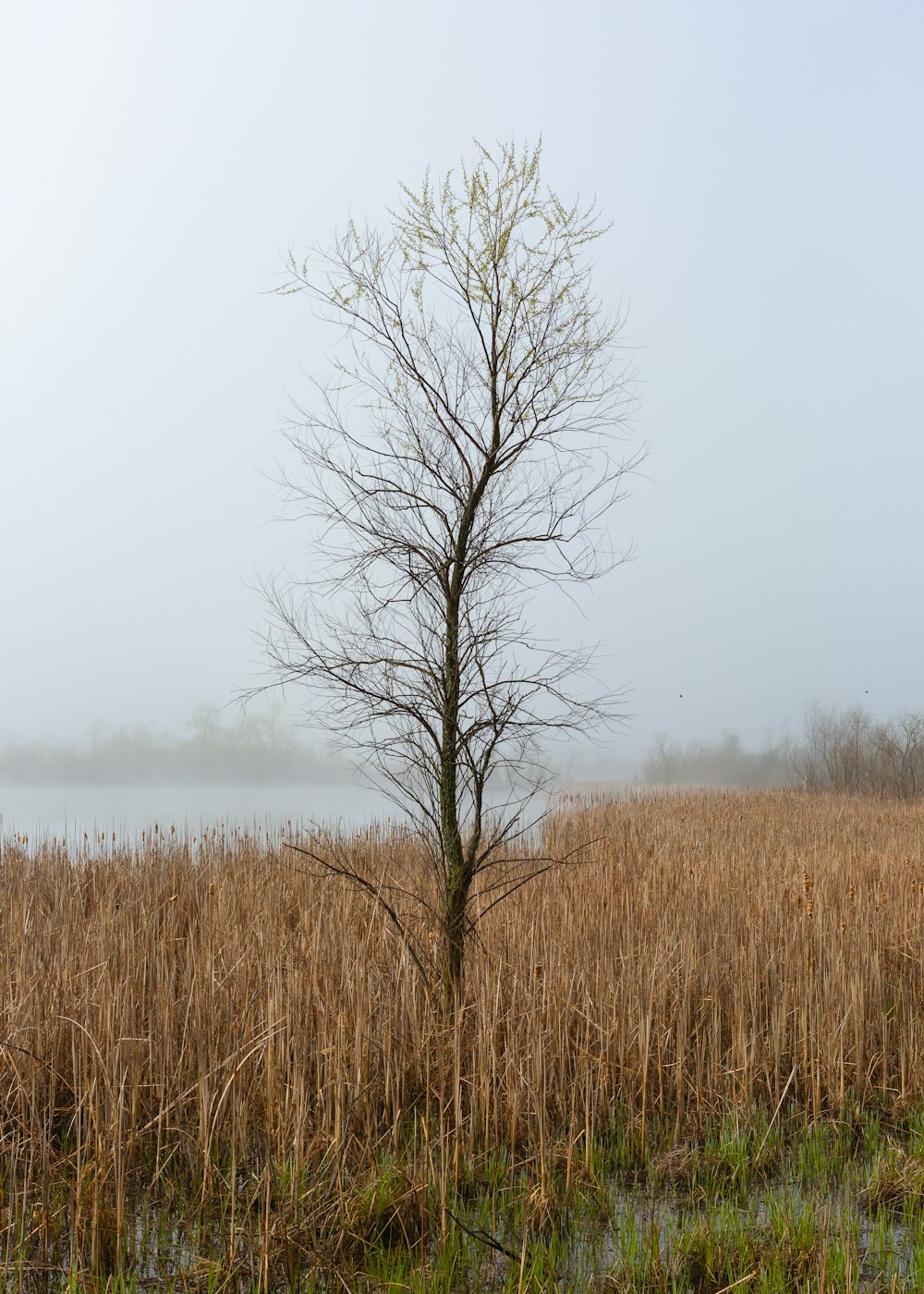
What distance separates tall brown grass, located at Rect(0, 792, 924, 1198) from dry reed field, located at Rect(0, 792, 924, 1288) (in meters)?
0.02

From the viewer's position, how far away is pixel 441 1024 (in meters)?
3.58

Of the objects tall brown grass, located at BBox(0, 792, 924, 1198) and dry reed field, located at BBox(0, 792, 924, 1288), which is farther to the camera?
tall brown grass, located at BBox(0, 792, 924, 1198)

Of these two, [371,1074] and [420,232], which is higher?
[420,232]

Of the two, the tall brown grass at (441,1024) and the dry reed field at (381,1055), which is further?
the tall brown grass at (441,1024)

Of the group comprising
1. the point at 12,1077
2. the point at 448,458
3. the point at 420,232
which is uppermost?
the point at 420,232

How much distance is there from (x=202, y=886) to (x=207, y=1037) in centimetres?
390

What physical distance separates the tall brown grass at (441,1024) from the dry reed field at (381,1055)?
18 mm

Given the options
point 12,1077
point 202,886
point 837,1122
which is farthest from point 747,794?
point 12,1077

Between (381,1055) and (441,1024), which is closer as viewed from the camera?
(381,1055)

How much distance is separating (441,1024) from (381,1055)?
0.37 meters

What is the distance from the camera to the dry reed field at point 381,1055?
2477 millimetres

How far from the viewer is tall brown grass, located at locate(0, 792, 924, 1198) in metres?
2.90

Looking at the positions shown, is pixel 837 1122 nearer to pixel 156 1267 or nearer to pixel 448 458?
pixel 156 1267

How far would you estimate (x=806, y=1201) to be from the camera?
259 centimetres
